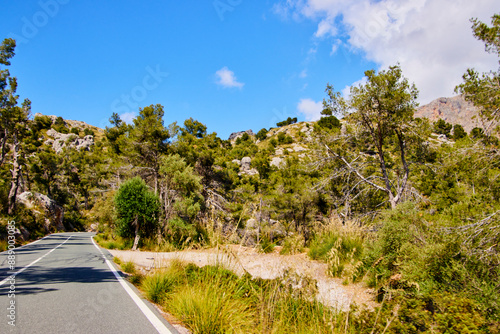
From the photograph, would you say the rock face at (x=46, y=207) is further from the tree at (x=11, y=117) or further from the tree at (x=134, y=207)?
the tree at (x=134, y=207)

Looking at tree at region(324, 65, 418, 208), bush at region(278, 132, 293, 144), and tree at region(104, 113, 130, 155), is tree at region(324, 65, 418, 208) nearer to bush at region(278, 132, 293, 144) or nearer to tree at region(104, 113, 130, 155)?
tree at region(104, 113, 130, 155)

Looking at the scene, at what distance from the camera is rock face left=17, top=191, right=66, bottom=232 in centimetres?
2869

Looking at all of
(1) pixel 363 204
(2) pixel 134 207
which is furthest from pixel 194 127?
(1) pixel 363 204

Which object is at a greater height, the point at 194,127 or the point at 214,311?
the point at 194,127

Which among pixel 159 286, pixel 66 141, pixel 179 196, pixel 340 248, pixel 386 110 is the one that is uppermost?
pixel 66 141

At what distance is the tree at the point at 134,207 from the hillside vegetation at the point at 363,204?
7 cm

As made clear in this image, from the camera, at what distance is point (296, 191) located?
22.2 meters

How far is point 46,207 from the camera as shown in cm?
3253

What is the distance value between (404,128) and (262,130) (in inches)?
3080

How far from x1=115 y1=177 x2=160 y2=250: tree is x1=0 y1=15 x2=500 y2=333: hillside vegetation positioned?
0.07 meters

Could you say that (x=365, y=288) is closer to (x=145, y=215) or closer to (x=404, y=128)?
(x=404, y=128)

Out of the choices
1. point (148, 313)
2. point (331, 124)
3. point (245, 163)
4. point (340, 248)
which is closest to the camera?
point (148, 313)

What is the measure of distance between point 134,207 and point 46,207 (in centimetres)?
2431

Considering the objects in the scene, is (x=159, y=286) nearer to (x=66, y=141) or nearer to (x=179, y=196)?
(x=179, y=196)
